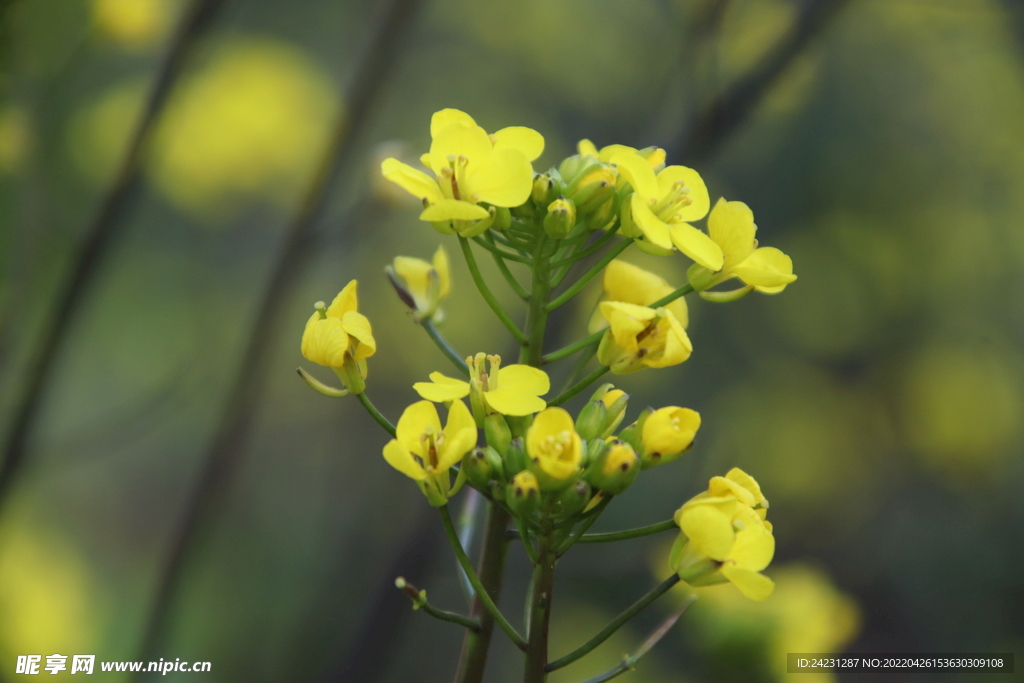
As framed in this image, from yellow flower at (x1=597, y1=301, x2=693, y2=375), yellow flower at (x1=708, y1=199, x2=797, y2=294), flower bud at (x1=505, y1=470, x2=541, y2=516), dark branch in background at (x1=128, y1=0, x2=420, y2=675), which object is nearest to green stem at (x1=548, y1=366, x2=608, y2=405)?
yellow flower at (x1=597, y1=301, x2=693, y2=375)

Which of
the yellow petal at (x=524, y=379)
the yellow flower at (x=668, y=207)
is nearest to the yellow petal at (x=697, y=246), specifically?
the yellow flower at (x=668, y=207)

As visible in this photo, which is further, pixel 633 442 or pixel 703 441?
pixel 703 441

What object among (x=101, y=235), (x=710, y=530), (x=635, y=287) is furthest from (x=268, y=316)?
(x=710, y=530)

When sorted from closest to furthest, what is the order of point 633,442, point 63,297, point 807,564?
point 633,442 → point 63,297 → point 807,564

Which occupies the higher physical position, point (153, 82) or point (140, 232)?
point (140, 232)

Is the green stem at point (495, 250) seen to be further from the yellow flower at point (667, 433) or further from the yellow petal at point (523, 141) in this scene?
the yellow flower at point (667, 433)

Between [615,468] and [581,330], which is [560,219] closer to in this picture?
[615,468]

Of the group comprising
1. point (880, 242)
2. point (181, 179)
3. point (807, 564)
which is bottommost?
point (807, 564)

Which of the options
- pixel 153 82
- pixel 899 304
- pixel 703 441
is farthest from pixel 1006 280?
pixel 153 82

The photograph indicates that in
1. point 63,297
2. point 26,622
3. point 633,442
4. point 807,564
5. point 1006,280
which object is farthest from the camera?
point 1006,280

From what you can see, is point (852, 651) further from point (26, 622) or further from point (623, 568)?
point (26, 622)
